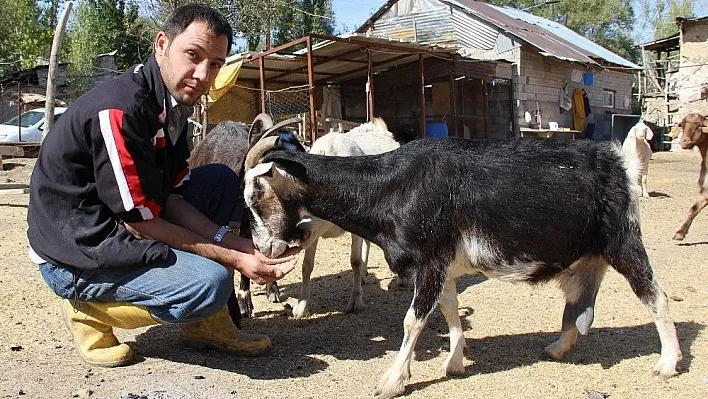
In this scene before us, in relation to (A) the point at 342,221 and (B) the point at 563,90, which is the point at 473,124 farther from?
(A) the point at 342,221

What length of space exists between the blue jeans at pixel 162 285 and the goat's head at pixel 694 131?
23.6 ft

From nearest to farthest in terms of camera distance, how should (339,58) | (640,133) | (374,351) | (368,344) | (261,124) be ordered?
1. (374,351)
2. (368,344)
3. (261,124)
4. (640,133)
5. (339,58)

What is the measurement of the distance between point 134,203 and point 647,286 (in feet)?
9.46

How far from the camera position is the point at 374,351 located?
4.30m

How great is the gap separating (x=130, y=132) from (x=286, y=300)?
266 cm

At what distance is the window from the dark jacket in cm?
2498

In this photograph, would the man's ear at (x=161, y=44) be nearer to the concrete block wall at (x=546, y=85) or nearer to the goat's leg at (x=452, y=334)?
the goat's leg at (x=452, y=334)

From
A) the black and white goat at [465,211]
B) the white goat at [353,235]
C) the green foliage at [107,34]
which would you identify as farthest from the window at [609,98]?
the black and white goat at [465,211]

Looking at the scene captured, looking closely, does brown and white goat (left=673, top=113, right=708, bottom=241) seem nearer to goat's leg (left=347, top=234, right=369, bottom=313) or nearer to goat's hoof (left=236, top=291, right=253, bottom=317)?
goat's leg (left=347, top=234, right=369, bottom=313)

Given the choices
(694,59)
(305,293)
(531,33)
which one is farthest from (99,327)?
(694,59)

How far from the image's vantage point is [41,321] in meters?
4.70

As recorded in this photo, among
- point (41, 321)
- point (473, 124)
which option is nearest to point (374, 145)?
point (41, 321)

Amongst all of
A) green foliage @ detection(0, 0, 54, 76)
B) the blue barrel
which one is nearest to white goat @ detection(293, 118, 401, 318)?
the blue barrel

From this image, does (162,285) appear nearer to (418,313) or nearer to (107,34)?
(418,313)
